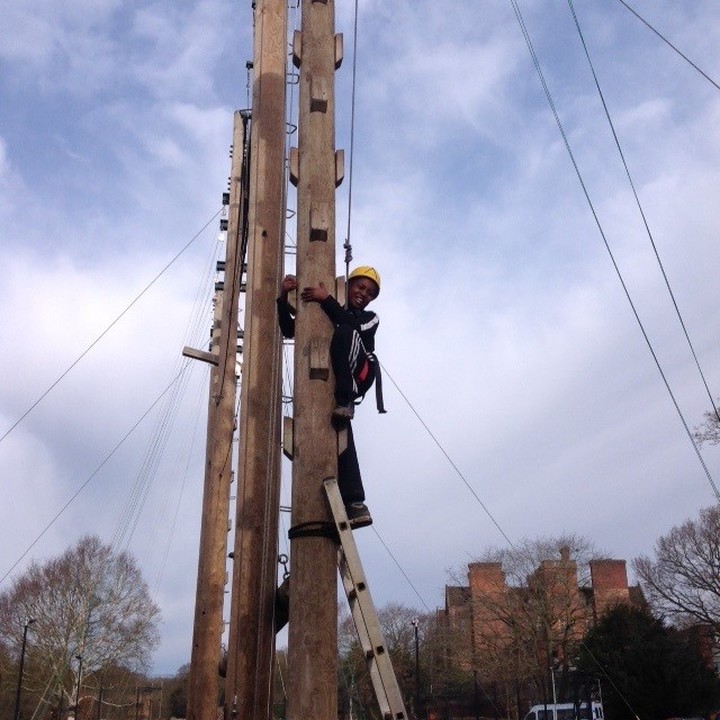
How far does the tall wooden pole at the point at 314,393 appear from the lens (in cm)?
364

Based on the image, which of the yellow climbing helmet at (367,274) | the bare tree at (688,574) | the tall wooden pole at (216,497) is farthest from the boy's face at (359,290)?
the bare tree at (688,574)

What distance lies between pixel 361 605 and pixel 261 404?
2.90 metres

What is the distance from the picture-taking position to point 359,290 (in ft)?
14.9

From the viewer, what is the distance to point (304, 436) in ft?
12.8

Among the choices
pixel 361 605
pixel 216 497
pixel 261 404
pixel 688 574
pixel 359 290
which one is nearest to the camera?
pixel 361 605

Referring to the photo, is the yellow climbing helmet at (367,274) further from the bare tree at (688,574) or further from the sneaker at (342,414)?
the bare tree at (688,574)

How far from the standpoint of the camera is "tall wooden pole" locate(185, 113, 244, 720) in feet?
31.8

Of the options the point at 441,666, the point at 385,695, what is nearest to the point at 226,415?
the point at 385,695

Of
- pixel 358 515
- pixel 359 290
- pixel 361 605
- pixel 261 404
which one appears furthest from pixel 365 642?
pixel 261 404

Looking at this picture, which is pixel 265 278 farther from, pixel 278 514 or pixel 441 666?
pixel 441 666

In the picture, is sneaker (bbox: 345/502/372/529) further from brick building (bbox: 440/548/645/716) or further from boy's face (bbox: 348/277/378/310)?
brick building (bbox: 440/548/645/716)

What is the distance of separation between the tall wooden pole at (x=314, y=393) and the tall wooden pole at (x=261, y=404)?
151 centimetres

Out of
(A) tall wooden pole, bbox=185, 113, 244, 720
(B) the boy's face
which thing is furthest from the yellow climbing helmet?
(A) tall wooden pole, bbox=185, 113, 244, 720

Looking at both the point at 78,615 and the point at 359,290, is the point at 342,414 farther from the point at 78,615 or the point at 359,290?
the point at 78,615
